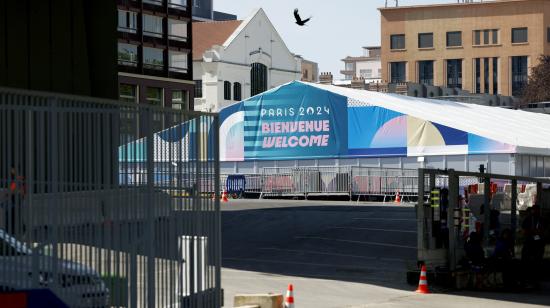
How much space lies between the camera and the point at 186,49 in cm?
10106

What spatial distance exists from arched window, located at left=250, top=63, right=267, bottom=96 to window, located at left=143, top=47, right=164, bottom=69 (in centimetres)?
2084

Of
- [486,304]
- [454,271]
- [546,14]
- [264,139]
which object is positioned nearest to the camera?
[486,304]

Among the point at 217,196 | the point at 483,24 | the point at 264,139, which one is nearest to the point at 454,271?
the point at 217,196

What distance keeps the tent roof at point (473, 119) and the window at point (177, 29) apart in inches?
1357

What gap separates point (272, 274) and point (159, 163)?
38.8 ft

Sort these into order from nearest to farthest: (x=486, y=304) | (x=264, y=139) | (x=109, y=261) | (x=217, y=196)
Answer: (x=109, y=261) < (x=217, y=196) < (x=486, y=304) < (x=264, y=139)

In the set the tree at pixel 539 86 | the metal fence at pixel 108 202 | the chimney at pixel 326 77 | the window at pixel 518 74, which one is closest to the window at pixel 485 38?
the window at pixel 518 74

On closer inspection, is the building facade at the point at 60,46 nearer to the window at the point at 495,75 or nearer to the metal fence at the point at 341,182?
the metal fence at the point at 341,182

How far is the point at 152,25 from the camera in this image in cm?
9788

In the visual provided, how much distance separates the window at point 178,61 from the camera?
99.6m

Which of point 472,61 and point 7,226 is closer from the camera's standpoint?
point 7,226

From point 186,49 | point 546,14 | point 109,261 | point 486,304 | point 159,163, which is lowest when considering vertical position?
point 486,304

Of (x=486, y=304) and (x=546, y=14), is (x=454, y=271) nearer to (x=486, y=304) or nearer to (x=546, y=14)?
(x=486, y=304)

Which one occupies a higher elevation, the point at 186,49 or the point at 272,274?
the point at 186,49
